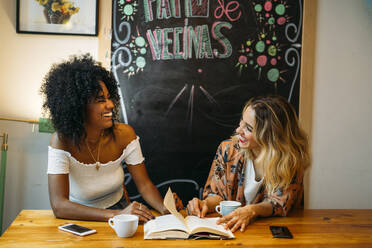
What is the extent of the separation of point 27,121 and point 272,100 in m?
1.59

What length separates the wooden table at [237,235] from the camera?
46.7 inches

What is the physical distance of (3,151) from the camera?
2.17 m

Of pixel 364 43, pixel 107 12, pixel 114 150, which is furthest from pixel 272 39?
pixel 114 150

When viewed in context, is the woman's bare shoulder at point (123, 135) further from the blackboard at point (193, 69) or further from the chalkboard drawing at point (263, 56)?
the chalkboard drawing at point (263, 56)

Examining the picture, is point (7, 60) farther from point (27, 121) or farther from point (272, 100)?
point (272, 100)

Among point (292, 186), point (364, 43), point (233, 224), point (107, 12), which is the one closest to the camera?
point (233, 224)

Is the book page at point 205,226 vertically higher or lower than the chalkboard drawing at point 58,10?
lower

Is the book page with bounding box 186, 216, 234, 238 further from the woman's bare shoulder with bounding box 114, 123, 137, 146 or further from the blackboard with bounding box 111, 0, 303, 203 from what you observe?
the blackboard with bounding box 111, 0, 303, 203

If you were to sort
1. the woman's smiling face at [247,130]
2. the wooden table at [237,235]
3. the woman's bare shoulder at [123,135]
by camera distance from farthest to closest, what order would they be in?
the woman's bare shoulder at [123,135], the woman's smiling face at [247,130], the wooden table at [237,235]

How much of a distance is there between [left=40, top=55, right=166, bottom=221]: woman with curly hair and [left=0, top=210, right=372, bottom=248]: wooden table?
278 millimetres

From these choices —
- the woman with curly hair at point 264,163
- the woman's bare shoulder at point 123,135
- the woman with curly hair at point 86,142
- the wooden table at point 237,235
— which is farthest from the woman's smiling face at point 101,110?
the woman with curly hair at point 264,163

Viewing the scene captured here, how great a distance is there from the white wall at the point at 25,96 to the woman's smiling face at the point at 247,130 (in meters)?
1.21

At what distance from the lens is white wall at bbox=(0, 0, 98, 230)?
2.33 m

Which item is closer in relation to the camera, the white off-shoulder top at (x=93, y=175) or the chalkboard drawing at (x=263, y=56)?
the white off-shoulder top at (x=93, y=175)
